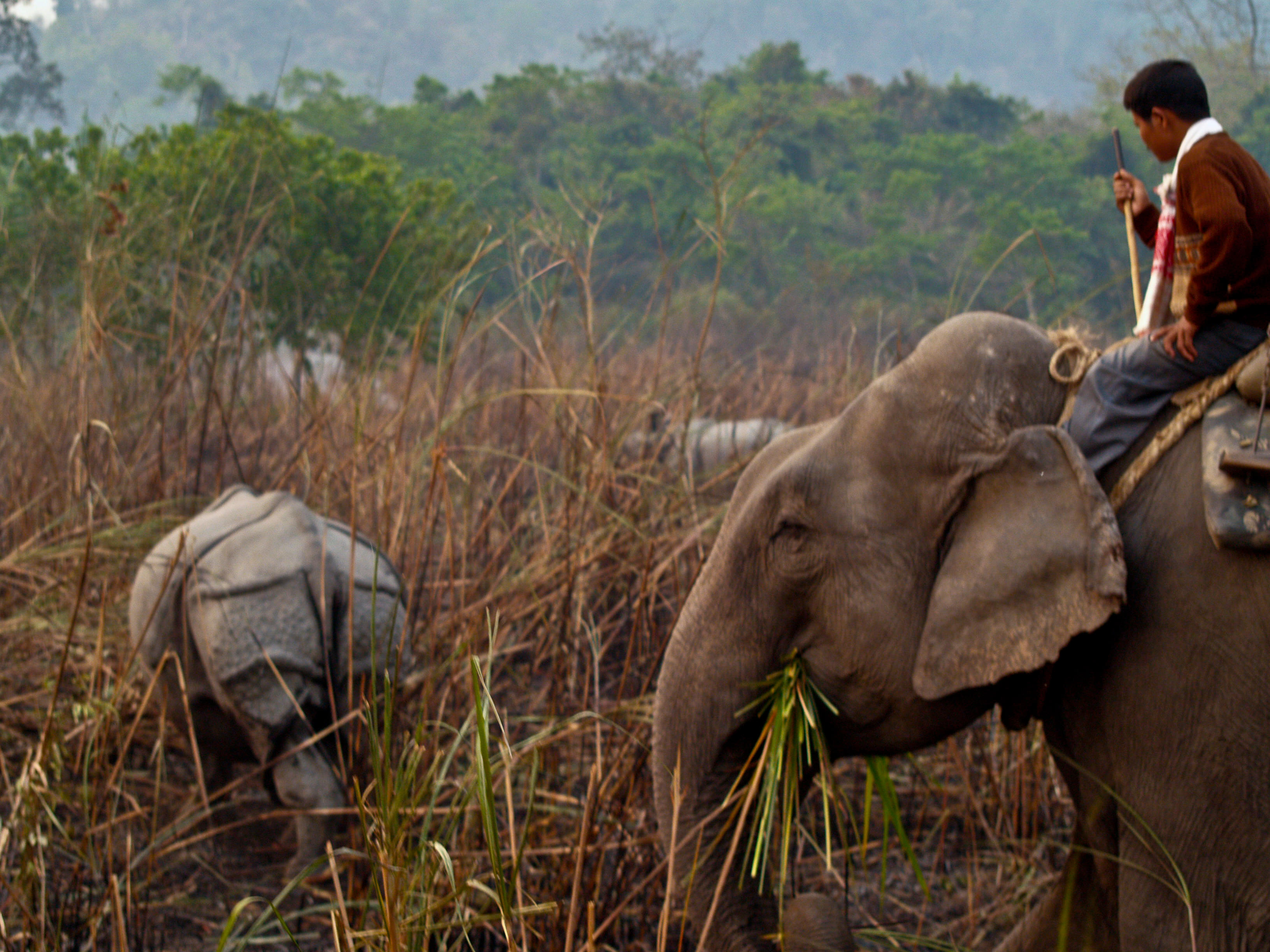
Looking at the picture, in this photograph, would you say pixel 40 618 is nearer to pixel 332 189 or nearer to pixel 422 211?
pixel 332 189

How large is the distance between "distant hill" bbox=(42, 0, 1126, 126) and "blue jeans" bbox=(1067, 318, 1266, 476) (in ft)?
268

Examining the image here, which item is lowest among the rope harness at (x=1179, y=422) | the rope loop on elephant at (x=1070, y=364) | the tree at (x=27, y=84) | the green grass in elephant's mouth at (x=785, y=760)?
the green grass in elephant's mouth at (x=785, y=760)

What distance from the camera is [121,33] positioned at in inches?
3071

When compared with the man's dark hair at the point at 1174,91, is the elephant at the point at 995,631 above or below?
below

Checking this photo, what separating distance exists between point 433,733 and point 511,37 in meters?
104

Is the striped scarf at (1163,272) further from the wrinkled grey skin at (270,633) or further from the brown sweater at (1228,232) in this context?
the wrinkled grey skin at (270,633)

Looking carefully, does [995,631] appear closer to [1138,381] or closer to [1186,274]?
[1138,381]

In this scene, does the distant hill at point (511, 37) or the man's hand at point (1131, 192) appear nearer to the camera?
the man's hand at point (1131, 192)

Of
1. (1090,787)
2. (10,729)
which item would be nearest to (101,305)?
(10,729)

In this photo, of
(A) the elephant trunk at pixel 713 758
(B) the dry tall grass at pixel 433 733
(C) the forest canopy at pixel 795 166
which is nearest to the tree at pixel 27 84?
(C) the forest canopy at pixel 795 166

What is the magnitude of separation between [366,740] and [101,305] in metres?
1.49

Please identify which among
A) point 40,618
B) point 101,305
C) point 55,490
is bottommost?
point 40,618

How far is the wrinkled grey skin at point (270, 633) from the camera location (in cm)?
300

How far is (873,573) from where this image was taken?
202cm
